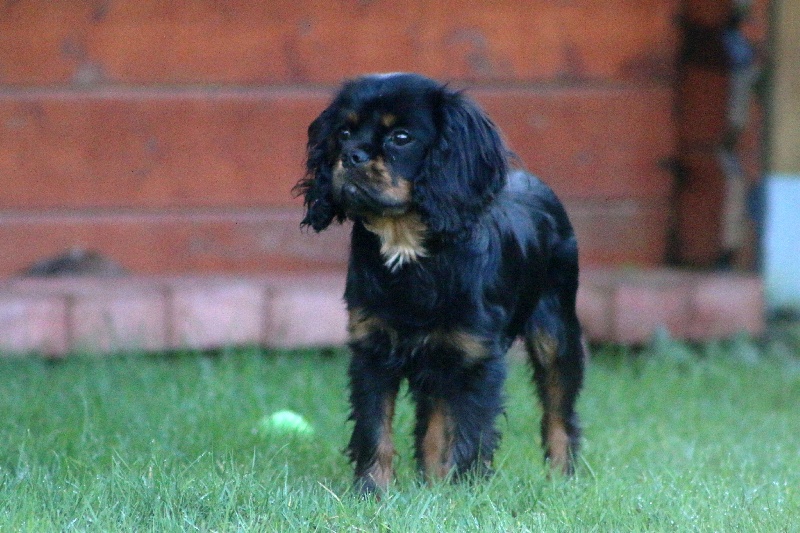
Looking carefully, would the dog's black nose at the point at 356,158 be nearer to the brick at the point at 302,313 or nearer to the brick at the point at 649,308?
the brick at the point at 302,313

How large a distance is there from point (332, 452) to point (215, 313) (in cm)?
184

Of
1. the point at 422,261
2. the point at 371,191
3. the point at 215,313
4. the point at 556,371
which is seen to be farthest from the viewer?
the point at 215,313

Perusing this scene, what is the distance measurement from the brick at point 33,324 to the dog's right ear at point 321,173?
2351mm

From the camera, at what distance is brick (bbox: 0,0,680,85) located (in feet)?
19.0

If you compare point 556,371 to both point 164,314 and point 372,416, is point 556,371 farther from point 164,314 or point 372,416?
point 164,314

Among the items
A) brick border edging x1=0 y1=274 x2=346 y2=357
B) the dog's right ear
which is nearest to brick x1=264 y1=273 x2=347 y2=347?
brick border edging x1=0 y1=274 x2=346 y2=357

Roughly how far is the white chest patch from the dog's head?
0.02 metres

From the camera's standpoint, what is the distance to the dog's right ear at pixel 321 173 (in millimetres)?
3588

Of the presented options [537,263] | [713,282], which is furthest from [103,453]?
[713,282]

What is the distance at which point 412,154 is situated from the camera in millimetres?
3430

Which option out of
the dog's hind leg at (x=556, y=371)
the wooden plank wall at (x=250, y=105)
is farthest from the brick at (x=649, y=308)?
the dog's hind leg at (x=556, y=371)

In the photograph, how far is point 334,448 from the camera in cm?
407

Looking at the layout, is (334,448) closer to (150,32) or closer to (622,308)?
(622,308)

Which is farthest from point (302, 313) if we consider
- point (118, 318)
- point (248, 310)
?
point (118, 318)
